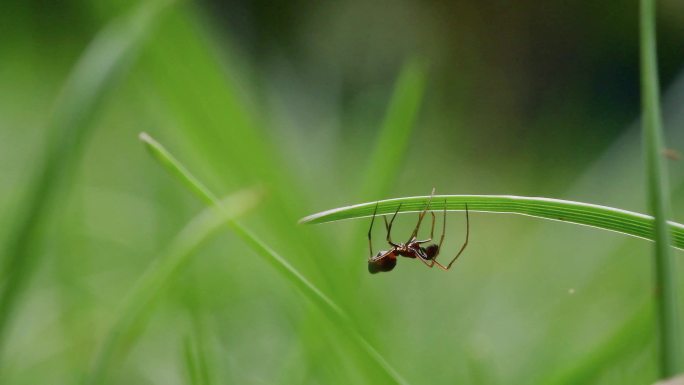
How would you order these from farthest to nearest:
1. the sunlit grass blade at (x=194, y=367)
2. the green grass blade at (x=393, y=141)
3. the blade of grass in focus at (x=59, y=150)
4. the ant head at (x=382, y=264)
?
1. the ant head at (x=382, y=264)
2. the green grass blade at (x=393, y=141)
3. the sunlit grass blade at (x=194, y=367)
4. the blade of grass in focus at (x=59, y=150)

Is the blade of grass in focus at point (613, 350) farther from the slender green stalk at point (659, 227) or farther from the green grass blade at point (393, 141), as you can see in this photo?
the green grass blade at point (393, 141)

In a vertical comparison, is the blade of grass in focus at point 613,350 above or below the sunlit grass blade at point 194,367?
above

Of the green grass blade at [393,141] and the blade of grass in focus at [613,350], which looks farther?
the green grass blade at [393,141]

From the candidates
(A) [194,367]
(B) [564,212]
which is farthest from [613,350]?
(A) [194,367]

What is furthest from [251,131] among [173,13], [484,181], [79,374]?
[484,181]

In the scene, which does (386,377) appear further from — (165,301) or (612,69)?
(612,69)

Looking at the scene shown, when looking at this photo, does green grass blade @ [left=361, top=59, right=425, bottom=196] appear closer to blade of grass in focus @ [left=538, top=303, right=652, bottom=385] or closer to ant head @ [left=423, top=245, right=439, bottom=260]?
ant head @ [left=423, top=245, right=439, bottom=260]

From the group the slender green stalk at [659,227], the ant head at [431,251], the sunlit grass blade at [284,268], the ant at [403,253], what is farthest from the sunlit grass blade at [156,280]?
the ant head at [431,251]

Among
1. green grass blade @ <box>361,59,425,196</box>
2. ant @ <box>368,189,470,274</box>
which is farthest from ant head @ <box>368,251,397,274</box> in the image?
green grass blade @ <box>361,59,425,196</box>
